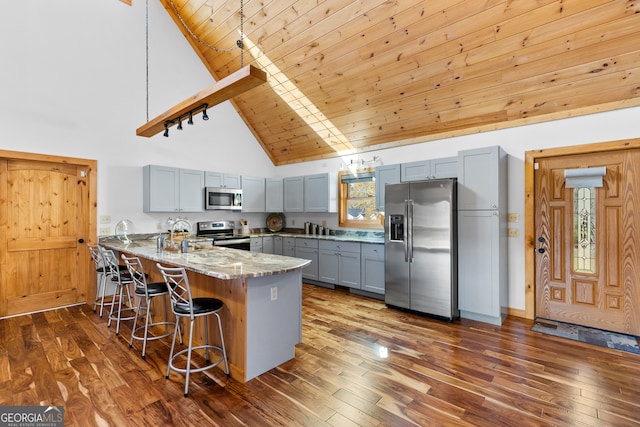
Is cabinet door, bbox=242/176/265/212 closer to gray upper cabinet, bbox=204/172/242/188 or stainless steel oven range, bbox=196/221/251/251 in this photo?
gray upper cabinet, bbox=204/172/242/188

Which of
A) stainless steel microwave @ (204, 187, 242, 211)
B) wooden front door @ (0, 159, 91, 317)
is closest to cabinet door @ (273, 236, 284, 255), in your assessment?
stainless steel microwave @ (204, 187, 242, 211)

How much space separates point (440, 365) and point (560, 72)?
324cm

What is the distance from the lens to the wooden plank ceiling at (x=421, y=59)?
9.88ft

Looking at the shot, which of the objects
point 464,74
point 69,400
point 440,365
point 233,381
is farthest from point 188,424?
point 464,74

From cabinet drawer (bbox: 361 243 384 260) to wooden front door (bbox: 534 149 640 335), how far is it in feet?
6.42

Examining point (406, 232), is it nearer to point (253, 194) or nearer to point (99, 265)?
point (253, 194)

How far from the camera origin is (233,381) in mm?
2527

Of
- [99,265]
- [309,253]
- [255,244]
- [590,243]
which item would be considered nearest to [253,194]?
[255,244]

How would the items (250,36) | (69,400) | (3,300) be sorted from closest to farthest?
(69,400) → (3,300) → (250,36)

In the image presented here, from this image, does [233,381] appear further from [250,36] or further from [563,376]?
[250,36]

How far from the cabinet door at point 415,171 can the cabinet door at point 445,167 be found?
0.26 ft

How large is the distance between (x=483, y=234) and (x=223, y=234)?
174 inches

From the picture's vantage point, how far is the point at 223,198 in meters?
5.77

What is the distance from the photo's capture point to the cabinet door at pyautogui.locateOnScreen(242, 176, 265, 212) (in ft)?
20.2
